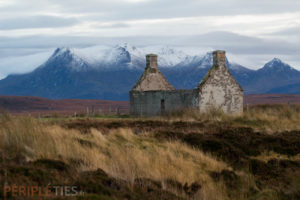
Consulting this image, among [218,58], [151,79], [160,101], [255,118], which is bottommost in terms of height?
[255,118]

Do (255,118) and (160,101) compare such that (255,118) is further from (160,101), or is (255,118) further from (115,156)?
(115,156)

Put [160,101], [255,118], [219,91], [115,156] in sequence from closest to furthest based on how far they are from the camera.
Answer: [115,156]
[255,118]
[219,91]
[160,101]

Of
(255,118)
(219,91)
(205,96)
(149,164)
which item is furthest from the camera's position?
(219,91)

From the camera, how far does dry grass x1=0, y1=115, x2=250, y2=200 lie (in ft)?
40.0

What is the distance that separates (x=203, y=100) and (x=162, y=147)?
17.6 m

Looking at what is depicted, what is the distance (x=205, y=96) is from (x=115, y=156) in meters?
20.9

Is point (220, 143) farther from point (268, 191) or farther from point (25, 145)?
point (25, 145)

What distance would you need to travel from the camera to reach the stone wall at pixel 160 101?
34.2 metres

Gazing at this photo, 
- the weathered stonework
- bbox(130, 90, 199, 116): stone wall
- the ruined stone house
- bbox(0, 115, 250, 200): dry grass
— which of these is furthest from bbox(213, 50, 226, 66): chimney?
bbox(0, 115, 250, 200): dry grass

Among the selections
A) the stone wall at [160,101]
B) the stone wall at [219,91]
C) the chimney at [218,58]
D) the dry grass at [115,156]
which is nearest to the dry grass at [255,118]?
the stone wall at [160,101]

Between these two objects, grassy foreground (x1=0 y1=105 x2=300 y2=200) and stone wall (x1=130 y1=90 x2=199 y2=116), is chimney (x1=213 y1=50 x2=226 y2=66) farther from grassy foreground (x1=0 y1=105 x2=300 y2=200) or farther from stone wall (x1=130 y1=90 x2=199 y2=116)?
grassy foreground (x1=0 y1=105 x2=300 y2=200)

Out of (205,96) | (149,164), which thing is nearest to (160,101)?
(205,96)

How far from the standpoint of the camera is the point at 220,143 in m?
18.0

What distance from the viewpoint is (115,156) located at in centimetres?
1362
